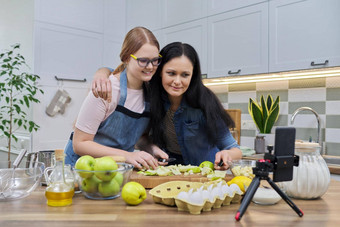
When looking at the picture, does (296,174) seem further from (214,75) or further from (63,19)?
(63,19)

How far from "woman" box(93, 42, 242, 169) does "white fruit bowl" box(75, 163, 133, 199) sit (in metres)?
0.59

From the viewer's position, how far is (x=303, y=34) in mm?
2291

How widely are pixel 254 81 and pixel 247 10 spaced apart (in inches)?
25.4

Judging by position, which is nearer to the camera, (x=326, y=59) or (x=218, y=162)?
(x=218, y=162)

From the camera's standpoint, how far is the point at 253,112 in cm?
276

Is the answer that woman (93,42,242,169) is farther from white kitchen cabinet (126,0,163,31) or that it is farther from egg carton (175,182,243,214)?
white kitchen cabinet (126,0,163,31)

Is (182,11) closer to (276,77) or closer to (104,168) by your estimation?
(276,77)

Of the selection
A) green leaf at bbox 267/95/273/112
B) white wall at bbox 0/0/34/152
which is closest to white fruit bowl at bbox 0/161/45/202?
green leaf at bbox 267/95/273/112

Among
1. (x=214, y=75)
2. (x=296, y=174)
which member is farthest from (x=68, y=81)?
(x=296, y=174)

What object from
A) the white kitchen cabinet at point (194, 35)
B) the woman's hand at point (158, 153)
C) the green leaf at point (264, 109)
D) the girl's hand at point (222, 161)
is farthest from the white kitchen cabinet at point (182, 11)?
the girl's hand at point (222, 161)

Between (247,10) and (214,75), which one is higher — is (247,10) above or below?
above

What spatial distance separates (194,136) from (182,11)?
5.72 ft

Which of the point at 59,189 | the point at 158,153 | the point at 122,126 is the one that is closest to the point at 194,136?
the point at 158,153

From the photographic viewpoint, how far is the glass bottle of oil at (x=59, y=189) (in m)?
0.89
